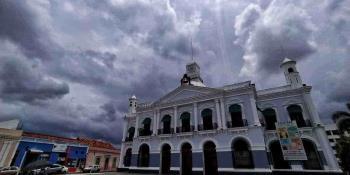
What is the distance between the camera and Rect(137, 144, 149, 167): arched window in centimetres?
2403

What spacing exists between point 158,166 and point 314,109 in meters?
17.6

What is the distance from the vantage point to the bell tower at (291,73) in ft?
67.9

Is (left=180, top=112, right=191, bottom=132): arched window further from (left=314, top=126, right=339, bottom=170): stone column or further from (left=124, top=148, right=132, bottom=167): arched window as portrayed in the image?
(left=314, top=126, right=339, bottom=170): stone column

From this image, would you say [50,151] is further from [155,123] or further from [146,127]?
[155,123]

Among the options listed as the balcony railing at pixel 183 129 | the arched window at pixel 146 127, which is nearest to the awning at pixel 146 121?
the arched window at pixel 146 127

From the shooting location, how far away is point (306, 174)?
17250mm

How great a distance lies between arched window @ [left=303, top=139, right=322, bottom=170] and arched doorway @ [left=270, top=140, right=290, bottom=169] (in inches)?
66.1

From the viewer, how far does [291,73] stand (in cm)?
2147

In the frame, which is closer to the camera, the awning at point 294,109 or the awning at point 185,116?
the awning at point 294,109

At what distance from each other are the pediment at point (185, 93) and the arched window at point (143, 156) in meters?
6.26

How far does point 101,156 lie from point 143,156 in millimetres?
17837

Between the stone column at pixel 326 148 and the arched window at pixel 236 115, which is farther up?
the arched window at pixel 236 115

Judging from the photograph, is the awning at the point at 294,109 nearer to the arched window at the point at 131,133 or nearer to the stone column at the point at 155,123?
the stone column at the point at 155,123

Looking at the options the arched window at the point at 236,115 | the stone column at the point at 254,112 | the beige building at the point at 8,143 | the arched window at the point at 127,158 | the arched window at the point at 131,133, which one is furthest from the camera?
the arched window at the point at 131,133
